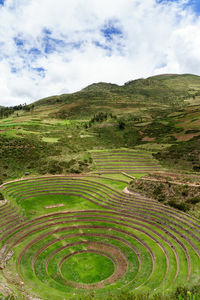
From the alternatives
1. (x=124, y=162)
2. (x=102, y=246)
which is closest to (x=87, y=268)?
(x=102, y=246)

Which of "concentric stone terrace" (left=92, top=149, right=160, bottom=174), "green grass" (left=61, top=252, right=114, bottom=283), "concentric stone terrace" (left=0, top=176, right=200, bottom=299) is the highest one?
"concentric stone terrace" (left=92, top=149, right=160, bottom=174)

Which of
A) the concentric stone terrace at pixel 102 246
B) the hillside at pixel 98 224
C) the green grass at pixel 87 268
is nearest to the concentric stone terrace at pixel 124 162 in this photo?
the hillside at pixel 98 224

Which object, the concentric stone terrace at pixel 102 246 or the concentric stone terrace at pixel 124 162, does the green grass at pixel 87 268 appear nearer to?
the concentric stone terrace at pixel 102 246

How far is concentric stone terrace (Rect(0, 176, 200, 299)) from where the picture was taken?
17.2m

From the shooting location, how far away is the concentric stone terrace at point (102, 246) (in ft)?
56.3

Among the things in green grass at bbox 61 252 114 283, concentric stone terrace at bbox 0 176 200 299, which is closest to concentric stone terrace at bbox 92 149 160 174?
concentric stone terrace at bbox 0 176 200 299

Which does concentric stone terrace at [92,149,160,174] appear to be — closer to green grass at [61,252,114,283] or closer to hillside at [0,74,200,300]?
hillside at [0,74,200,300]

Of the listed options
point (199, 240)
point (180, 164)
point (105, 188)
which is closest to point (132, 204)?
point (105, 188)

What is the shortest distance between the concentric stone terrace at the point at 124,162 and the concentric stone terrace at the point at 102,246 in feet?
53.6

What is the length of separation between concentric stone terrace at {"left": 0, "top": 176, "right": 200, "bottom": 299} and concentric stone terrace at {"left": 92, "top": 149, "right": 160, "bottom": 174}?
16.3 meters

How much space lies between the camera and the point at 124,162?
51.8 meters

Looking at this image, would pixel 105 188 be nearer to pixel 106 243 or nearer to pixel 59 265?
pixel 106 243

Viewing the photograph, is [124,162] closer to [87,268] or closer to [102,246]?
[102,246]

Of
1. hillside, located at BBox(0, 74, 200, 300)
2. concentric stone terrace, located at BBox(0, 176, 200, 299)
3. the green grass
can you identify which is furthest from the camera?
the green grass
